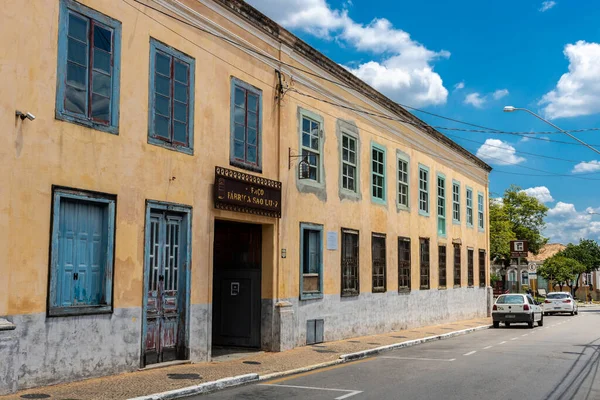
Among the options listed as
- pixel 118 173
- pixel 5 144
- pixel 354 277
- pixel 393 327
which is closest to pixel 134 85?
pixel 118 173

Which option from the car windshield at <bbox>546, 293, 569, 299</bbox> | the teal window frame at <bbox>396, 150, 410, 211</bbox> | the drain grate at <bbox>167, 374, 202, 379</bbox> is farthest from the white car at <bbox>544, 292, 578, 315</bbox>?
the drain grate at <bbox>167, 374, 202, 379</bbox>

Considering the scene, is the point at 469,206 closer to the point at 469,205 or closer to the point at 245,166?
the point at 469,205

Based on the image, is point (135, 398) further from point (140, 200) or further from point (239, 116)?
point (239, 116)

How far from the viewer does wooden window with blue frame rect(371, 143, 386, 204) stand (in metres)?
21.7

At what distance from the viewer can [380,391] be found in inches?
416

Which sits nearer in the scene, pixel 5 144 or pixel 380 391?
pixel 5 144

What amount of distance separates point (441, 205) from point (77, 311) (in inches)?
798

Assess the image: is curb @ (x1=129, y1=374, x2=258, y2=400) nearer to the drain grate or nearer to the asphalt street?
the asphalt street

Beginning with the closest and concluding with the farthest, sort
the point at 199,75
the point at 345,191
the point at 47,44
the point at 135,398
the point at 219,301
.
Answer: the point at 135,398
the point at 47,44
the point at 199,75
the point at 219,301
the point at 345,191

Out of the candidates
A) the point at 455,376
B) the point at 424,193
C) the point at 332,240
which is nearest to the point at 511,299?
the point at 424,193

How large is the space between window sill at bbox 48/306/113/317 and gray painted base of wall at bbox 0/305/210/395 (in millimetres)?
71

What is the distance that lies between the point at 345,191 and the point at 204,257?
276 inches

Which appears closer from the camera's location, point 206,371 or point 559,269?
point 206,371

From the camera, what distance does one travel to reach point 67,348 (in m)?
10.2
